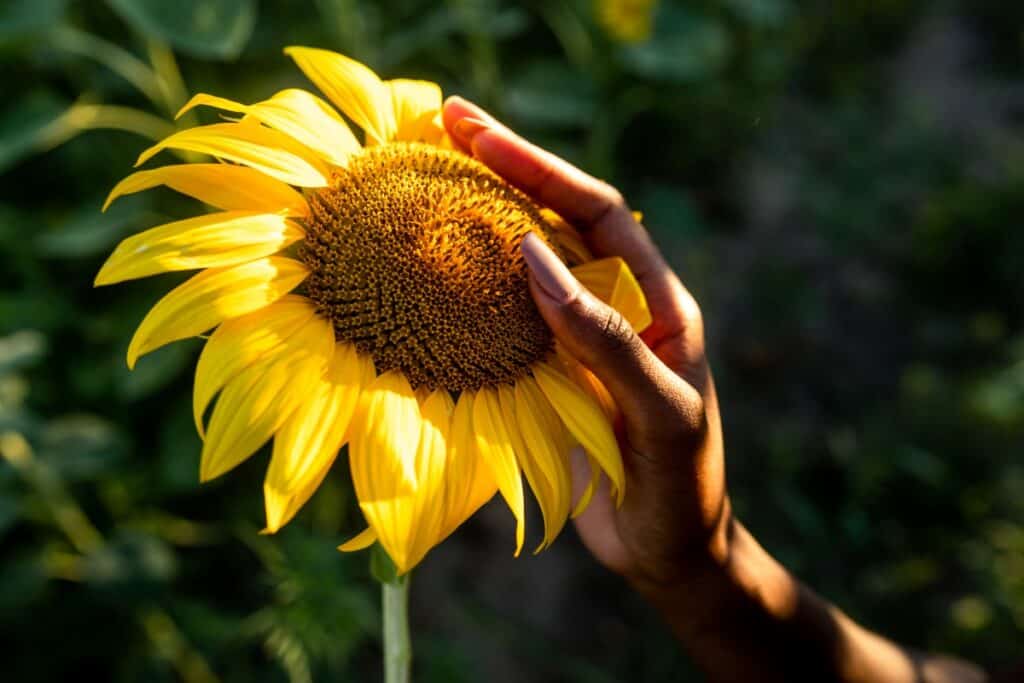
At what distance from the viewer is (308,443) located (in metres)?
0.90

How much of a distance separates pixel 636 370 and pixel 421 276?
287 millimetres

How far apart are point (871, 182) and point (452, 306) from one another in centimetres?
362

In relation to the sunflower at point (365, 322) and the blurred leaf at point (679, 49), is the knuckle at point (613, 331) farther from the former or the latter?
the blurred leaf at point (679, 49)

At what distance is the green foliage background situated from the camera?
2.10 meters

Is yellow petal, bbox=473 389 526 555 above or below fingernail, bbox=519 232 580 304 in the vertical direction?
below

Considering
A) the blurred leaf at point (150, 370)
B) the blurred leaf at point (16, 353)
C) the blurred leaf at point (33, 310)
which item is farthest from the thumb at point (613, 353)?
the blurred leaf at point (33, 310)

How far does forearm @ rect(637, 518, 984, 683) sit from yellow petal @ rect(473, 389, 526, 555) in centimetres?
51

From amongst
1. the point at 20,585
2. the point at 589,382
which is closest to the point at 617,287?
the point at 589,382

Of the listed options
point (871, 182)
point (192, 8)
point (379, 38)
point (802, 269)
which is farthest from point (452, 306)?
point (871, 182)

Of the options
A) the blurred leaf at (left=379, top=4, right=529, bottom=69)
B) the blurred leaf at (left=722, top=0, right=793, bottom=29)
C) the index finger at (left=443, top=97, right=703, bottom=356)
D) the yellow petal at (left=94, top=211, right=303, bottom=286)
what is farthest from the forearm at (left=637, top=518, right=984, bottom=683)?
the blurred leaf at (left=722, top=0, right=793, bottom=29)

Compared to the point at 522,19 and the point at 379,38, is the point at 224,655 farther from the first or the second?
the point at 522,19

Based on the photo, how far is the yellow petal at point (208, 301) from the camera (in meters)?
0.91

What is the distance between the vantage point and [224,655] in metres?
2.22

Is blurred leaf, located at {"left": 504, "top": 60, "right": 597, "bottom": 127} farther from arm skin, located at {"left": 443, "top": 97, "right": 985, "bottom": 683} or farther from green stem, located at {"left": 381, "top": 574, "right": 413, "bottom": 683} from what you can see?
green stem, located at {"left": 381, "top": 574, "right": 413, "bottom": 683}
